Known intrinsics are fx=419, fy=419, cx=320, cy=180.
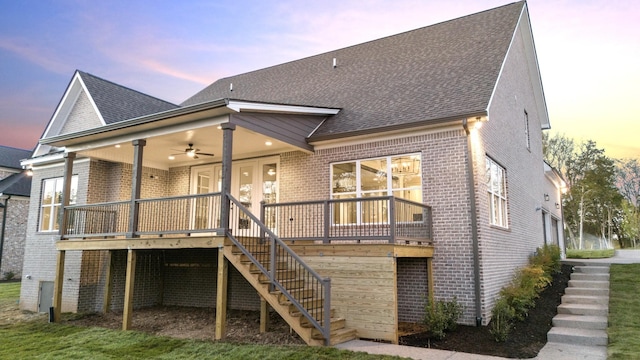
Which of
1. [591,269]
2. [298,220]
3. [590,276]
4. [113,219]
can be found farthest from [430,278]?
[113,219]

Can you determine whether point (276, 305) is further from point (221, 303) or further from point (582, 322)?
point (582, 322)

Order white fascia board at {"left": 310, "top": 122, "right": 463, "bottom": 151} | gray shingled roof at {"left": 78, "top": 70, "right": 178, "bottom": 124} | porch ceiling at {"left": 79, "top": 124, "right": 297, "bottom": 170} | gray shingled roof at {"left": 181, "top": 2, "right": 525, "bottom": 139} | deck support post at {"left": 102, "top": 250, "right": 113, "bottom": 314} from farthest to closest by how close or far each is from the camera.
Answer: gray shingled roof at {"left": 78, "top": 70, "right": 178, "bottom": 124}, deck support post at {"left": 102, "top": 250, "right": 113, "bottom": 314}, gray shingled roof at {"left": 181, "top": 2, "right": 525, "bottom": 139}, porch ceiling at {"left": 79, "top": 124, "right": 297, "bottom": 170}, white fascia board at {"left": 310, "top": 122, "right": 463, "bottom": 151}

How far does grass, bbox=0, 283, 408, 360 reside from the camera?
7047 mm

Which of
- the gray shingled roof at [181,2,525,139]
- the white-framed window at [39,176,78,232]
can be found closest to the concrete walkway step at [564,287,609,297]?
the gray shingled roof at [181,2,525,139]

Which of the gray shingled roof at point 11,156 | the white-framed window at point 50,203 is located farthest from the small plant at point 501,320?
the gray shingled roof at point 11,156

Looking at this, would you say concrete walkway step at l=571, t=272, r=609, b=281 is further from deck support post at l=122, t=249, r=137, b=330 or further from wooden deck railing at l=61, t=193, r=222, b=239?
deck support post at l=122, t=249, r=137, b=330

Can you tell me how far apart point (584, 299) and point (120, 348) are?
10695mm

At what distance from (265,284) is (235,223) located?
13.0 feet

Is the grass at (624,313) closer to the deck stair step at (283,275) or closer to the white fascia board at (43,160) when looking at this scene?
the deck stair step at (283,275)

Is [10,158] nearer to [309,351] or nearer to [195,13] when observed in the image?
[195,13]

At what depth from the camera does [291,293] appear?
8305 millimetres

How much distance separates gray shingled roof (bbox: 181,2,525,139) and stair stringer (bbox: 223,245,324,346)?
158 inches

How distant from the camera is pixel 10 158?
86.3 ft

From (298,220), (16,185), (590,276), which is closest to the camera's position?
(298,220)
